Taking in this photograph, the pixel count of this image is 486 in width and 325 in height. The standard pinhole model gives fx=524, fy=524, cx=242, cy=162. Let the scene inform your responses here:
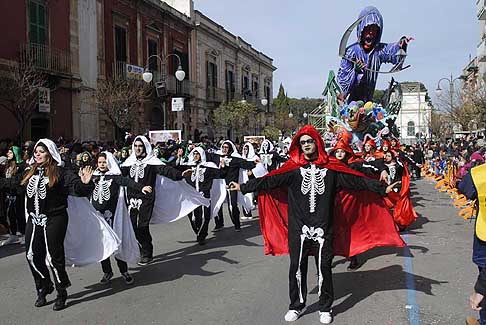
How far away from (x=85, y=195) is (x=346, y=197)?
2871 mm

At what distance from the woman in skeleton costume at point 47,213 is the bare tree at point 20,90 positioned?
10668mm

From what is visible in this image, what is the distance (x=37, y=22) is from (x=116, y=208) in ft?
52.0

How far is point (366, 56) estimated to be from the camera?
1351 centimetres

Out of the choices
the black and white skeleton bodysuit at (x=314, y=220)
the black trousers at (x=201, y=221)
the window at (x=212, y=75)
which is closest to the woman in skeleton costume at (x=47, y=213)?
the black and white skeleton bodysuit at (x=314, y=220)

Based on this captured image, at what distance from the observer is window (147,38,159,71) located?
99.3ft

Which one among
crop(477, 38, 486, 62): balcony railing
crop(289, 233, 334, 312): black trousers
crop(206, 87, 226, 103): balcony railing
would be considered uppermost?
crop(477, 38, 486, 62): balcony railing

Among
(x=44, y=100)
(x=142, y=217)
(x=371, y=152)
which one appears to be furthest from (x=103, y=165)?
(x=44, y=100)

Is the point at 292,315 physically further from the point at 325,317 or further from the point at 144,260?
the point at 144,260

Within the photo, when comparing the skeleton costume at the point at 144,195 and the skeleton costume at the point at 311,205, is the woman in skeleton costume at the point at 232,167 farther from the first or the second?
the skeleton costume at the point at 311,205

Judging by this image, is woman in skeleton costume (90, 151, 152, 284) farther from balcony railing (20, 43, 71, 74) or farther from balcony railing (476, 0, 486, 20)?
balcony railing (476, 0, 486, 20)

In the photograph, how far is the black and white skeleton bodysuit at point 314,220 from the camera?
511 cm

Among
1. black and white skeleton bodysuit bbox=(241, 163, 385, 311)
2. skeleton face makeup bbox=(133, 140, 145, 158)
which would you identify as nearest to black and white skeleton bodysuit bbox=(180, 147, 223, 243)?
skeleton face makeup bbox=(133, 140, 145, 158)

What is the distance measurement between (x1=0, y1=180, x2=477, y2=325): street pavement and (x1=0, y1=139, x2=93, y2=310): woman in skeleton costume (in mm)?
361

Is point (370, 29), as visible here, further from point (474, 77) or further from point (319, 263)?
point (474, 77)
